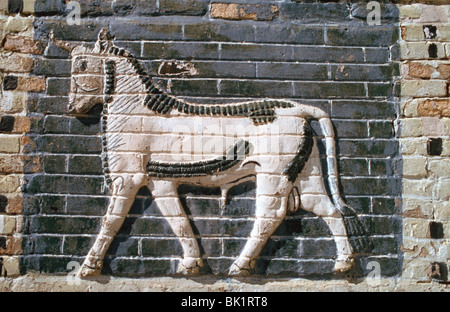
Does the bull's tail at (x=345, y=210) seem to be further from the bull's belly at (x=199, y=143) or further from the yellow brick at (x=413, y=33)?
the yellow brick at (x=413, y=33)

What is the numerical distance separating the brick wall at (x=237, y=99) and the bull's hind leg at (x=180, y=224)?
5cm

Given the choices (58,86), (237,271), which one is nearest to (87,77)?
(58,86)

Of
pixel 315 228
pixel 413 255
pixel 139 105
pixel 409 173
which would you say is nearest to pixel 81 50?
pixel 139 105

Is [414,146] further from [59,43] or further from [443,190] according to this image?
[59,43]

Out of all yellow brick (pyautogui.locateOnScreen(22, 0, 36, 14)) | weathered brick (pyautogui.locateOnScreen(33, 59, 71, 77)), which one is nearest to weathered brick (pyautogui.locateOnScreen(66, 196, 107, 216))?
weathered brick (pyautogui.locateOnScreen(33, 59, 71, 77))

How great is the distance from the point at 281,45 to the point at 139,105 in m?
0.96

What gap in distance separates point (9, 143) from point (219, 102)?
127cm

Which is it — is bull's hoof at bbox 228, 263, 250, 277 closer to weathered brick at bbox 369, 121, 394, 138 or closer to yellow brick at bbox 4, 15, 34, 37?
weathered brick at bbox 369, 121, 394, 138

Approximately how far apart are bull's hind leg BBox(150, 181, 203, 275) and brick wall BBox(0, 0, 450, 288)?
0.05 m

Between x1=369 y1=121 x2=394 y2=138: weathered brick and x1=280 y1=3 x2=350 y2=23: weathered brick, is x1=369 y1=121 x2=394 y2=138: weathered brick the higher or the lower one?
the lower one

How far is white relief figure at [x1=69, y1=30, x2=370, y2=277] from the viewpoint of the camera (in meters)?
2.68

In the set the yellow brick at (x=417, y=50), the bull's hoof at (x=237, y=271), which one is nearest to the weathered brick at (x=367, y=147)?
the yellow brick at (x=417, y=50)

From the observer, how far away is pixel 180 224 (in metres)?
2.68

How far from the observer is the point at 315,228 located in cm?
273
